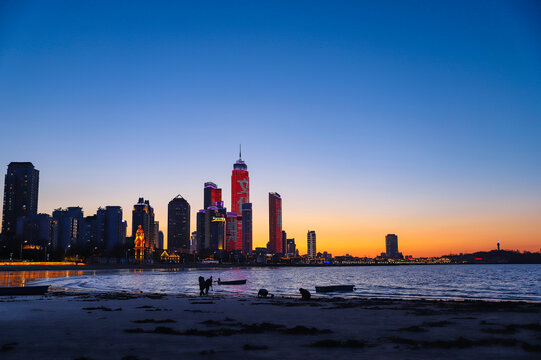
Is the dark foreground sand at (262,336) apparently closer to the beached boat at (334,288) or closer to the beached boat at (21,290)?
the beached boat at (21,290)

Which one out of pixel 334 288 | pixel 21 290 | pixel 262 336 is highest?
pixel 262 336

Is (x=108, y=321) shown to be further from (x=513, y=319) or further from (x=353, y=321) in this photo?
(x=513, y=319)

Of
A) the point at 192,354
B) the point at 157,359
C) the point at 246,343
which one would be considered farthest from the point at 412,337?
the point at 157,359

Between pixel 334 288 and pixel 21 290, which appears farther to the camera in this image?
pixel 334 288

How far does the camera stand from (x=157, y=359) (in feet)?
39.6

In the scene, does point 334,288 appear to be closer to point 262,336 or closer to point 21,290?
point 21,290

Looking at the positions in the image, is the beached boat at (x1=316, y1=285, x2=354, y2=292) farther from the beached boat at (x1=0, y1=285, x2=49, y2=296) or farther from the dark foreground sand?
the dark foreground sand

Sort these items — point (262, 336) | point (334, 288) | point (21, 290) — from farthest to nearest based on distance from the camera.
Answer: point (334, 288) → point (21, 290) → point (262, 336)

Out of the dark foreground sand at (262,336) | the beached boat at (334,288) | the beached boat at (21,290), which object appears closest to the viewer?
the dark foreground sand at (262,336)

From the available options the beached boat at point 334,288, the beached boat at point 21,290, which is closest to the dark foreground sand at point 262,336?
the beached boat at point 21,290

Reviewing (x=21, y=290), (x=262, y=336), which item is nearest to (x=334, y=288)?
(x=21, y=290)

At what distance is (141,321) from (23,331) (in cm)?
525

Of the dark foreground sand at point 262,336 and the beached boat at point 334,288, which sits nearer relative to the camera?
the dark foreground sand at point 262,336

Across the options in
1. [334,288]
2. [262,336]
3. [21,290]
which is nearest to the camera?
[262,336]
